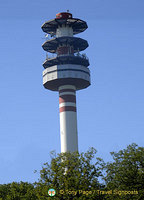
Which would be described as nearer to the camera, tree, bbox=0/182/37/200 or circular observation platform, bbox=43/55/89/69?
tree, bbox=0/182/37/200

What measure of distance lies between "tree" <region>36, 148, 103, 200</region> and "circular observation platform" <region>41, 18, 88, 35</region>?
8470cm

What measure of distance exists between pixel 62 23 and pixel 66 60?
13.2 m

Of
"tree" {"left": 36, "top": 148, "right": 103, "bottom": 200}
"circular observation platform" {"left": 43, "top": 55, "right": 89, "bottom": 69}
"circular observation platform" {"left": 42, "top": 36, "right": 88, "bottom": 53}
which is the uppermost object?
"circular observation platform" {"left": 42, "top": 36, "right": 88, "bottom": 53}

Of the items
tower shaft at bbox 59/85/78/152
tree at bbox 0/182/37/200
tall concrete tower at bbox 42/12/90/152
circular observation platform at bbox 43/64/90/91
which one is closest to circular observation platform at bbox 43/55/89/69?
tall concrete tower at bbox 42/12/90/152

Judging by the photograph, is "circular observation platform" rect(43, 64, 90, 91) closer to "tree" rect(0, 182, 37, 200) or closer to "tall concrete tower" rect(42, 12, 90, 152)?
"tall concrete tower" rect(42, 12, 90, 152)

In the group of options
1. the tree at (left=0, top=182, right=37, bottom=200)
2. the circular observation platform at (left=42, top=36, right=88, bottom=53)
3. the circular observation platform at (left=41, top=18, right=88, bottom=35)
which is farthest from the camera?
the circular observation platform at (left=42, top=36, right=88, bottom=53)

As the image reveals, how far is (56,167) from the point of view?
204 ft

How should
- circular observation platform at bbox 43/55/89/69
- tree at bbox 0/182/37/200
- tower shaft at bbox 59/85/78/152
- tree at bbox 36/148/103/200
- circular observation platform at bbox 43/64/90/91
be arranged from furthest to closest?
circular observation platform at bbox 43/55/89/69 → circular observation platform at bbox 43/64/90/91 → tower shaft at bbox 59/85/78/152 → tree at bbox 0/182/37/200 → tree at bbox 36/148/103/200

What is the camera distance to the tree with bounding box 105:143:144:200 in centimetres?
6356

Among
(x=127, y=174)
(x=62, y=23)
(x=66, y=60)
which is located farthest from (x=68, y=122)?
(x=127, y=174)

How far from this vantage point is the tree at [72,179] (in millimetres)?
58375

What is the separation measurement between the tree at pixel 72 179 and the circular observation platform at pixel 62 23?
8470 cm

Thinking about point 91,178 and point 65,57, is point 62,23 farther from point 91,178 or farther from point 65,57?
point 91,178

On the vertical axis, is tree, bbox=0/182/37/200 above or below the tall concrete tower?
below
